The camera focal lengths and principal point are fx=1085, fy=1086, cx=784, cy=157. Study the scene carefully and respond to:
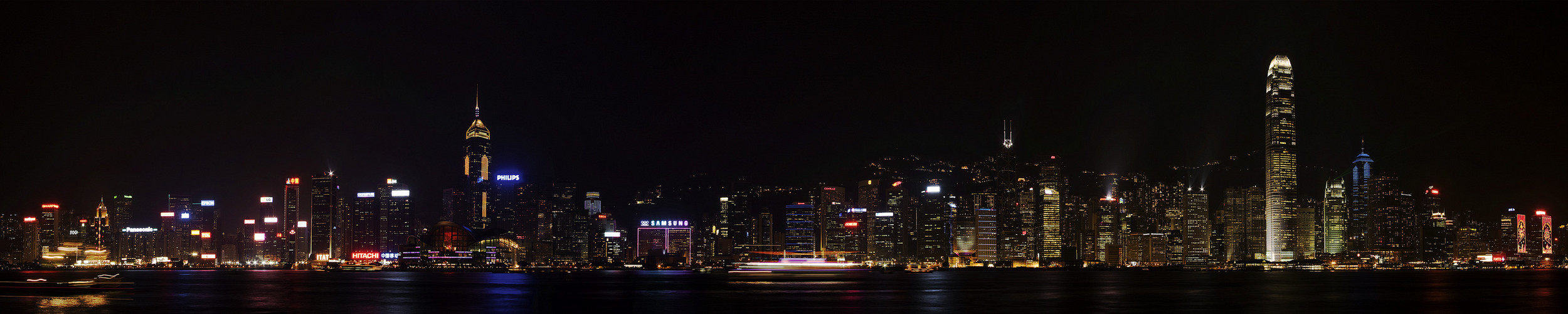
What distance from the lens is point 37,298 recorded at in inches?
2726

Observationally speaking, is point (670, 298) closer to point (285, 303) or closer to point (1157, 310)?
point (285, 303)

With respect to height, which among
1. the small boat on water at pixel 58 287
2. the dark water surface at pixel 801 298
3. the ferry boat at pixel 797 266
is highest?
the small boat on water at pixel 58 287

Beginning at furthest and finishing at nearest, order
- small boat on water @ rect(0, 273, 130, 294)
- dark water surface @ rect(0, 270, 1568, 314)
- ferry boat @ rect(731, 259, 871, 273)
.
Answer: ferry boat @ rect(731, 259, 871, 273), small boat on water @ rect(0, 273, 130, 294), dark water surface @ rect(0, 270, 1568, 314)

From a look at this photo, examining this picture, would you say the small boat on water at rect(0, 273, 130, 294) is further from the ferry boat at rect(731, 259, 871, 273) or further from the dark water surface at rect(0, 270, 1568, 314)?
the ferry boat at rect(731, 259, 871, 273)

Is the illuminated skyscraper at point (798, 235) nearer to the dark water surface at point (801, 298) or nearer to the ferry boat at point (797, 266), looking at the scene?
the ferry boat at point (797, 266)

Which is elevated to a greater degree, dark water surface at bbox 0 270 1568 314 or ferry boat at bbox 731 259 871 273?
dark water surface at bbox 0 270 1568 314

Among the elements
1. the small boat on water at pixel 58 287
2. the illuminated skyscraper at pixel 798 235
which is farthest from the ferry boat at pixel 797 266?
the small boat on water at pixel 58 287

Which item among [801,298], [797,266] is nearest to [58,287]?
[801,298]

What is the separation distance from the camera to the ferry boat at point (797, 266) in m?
156

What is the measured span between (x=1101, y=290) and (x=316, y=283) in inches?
3288

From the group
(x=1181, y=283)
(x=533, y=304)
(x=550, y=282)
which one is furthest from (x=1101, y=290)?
(x=550, y=282)

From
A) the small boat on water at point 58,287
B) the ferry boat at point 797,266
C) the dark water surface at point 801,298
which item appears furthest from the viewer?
the ferry boat at point 797,266

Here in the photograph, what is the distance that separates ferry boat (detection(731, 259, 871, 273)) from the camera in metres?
156

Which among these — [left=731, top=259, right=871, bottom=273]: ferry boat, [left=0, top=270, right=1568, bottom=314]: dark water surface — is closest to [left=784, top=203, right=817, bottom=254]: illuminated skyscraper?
[left=731, top=259, right=871, bottom=273]: ferry boat
